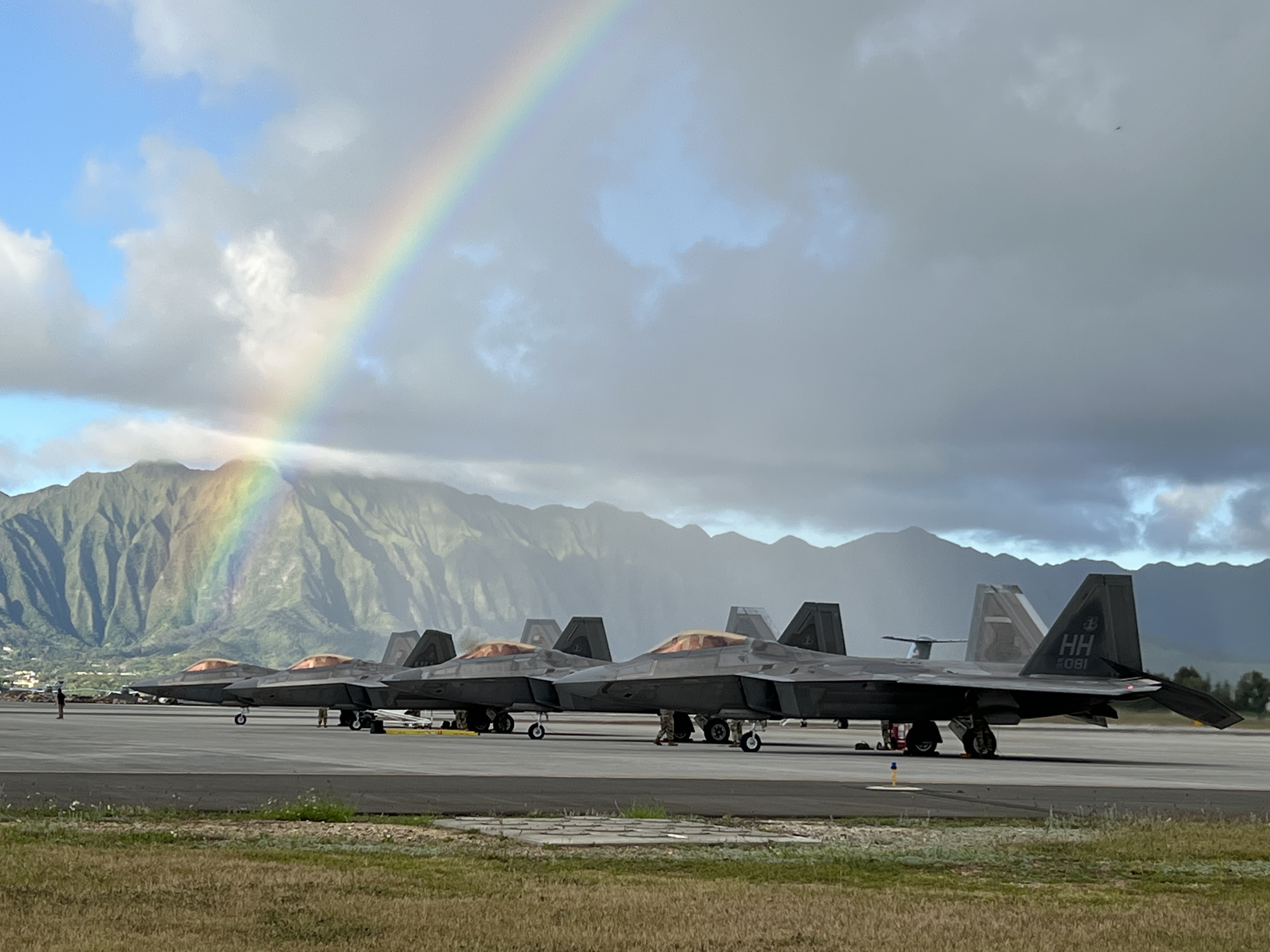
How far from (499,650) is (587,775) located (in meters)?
27.8

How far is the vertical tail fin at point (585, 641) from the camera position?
5966cm

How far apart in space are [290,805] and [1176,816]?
38.6 feet

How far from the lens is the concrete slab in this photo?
1375 centimetres

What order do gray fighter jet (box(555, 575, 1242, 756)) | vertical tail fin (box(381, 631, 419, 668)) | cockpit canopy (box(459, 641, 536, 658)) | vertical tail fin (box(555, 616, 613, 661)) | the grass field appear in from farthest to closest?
vertical tail fin (box(381, 631, 419, 668))
vertical tail fin (box(555, 616, 613, 661))
cockpit canopy (box(459, 641, 536, 658))
gray fighter jet (box(555, 575, 1242, 756))
the grass field

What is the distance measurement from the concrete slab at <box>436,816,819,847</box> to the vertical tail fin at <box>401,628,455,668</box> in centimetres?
→ 4544

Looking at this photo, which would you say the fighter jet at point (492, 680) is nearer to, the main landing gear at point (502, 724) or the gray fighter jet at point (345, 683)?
the main landing gear at point (502, 724)

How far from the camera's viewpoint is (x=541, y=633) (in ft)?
234

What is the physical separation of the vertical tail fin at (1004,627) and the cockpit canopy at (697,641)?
13.5m

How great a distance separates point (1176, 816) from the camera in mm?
18156

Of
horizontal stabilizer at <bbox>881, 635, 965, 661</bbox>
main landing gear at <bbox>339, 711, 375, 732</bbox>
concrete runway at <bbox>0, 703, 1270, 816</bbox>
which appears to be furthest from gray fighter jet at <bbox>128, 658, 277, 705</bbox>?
horizontal stabilizer at <bbox>881, 635, 965, 661</bbox>

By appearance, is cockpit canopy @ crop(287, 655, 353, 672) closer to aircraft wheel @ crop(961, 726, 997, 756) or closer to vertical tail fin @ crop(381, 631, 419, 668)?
vertical tail fin @ crop(381, 631, 419, 668)

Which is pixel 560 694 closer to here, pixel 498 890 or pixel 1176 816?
pixel 1176 816

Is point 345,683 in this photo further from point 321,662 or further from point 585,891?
point 585,891

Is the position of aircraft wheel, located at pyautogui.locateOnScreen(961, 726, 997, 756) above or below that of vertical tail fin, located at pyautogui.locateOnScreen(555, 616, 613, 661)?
below
